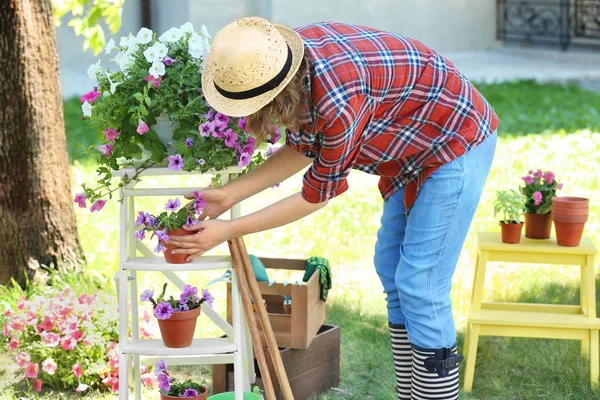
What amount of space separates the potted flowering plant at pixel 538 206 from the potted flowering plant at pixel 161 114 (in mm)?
1422

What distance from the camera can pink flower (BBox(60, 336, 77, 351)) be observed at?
3.40m

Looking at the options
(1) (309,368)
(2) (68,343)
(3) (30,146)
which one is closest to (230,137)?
(1) (309,368)

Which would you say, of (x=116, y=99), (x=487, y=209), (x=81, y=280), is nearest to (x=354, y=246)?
(x=487, y=209)

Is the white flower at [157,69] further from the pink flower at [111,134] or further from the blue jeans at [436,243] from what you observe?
the blue jeans at [436,243]

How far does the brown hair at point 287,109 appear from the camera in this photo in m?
2.25

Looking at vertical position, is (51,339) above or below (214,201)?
below

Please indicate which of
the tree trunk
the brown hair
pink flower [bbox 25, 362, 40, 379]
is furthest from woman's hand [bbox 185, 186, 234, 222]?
the tree trunk

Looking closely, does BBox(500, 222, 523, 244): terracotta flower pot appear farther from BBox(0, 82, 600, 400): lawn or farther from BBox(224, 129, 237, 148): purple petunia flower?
BBox(224, 129, 237, 148): purple petunia flower

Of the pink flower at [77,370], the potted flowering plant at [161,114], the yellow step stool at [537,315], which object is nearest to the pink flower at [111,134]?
the potted flowering plant at [161,114]

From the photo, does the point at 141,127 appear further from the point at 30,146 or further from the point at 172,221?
the point at 30,146

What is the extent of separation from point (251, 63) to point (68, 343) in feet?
5.36

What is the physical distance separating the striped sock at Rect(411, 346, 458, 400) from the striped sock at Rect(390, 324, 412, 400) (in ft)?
0.61

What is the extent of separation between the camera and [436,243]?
8.51 feet

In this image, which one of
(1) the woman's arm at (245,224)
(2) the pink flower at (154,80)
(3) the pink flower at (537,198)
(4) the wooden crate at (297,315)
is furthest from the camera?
(3) the pink flower at (537,198)
